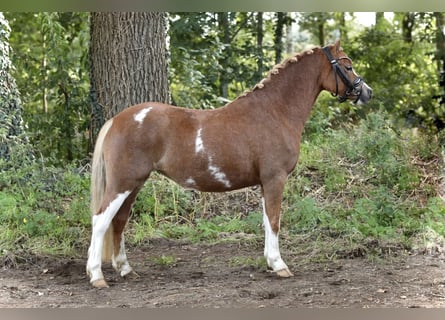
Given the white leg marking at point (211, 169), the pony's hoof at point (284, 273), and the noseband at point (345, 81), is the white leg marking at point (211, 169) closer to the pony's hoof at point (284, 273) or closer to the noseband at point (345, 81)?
the pony's hoof at point (284, 273)

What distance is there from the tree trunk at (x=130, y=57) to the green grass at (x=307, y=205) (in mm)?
683

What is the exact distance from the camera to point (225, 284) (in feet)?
13.3

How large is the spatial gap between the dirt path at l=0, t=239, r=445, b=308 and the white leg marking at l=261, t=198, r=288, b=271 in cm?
8

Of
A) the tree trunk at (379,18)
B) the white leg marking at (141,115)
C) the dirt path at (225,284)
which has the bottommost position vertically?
the dirt path at (225,284)

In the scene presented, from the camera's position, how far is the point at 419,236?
4852mm

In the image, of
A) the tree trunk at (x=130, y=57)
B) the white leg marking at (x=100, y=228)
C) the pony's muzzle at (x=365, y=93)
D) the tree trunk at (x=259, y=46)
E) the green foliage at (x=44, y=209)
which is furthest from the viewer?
the tree trunk at (x=259, y=46)

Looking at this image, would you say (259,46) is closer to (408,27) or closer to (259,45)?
(259,45)

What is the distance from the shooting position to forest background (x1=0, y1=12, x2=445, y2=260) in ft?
15.9

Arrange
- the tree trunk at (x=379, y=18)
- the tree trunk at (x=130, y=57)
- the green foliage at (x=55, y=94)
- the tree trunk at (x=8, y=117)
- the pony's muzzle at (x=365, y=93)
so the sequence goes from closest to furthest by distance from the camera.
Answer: the pony's muzzle at (x=365, y=93) → the tree trunk at (x=130, y=57) → the tree trunk at (x=8, y=117) → the green foliage at (x=55, y=94) → the tree trunk at (x=379, y=18)

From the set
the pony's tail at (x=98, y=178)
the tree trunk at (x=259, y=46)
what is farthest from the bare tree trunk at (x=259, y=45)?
the pony's tail at (x=98, y=178)

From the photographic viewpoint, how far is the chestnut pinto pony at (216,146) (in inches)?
152

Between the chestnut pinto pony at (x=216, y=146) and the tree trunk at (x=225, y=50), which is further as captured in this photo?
the tree trunk at (x=225, y=50)

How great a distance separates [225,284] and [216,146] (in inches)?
34.9

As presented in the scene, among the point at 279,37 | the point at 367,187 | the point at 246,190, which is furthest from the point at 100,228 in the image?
the point at 279,37
